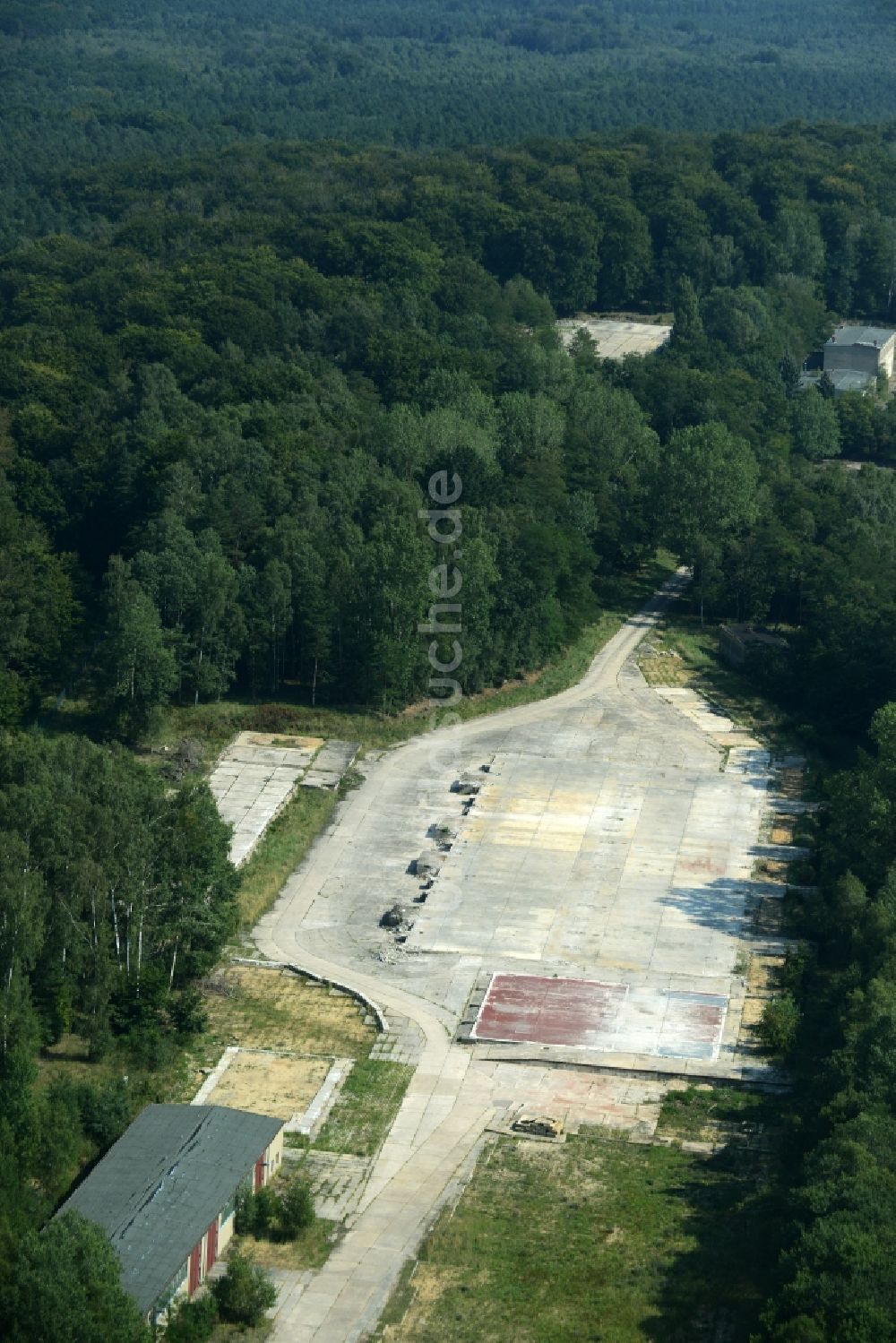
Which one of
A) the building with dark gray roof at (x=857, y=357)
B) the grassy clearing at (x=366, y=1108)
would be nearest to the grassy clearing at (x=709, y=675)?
the grassy clearing at (x=366, y=1108)

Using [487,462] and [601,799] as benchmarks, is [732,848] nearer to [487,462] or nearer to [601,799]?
[601,799]

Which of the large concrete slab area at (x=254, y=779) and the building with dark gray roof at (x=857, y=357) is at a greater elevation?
the building with dark gray roof at (x=857, y=357)

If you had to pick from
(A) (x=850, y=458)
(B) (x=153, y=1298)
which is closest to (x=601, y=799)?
(B) (x=153, y=1298)

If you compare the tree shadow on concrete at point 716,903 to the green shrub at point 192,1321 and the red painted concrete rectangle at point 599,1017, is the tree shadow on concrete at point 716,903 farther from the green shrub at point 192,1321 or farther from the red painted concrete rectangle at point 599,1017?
the green shrub at point 192,1321

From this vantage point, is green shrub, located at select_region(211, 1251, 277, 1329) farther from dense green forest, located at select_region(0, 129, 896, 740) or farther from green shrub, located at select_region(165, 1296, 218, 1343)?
dense green forest, located at select_region(0, 129, 896, 740)

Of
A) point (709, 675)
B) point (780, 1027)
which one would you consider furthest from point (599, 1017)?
point (709, 675)

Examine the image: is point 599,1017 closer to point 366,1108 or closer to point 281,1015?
point 366,1108
